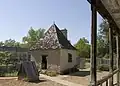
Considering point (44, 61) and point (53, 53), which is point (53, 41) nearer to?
point (53, 53)

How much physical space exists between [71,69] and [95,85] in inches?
772

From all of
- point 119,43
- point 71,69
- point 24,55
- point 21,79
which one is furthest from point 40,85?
point 24,55

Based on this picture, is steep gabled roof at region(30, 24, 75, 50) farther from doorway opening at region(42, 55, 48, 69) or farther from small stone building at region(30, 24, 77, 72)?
doorway opening at region(42, 55, 48, 69)

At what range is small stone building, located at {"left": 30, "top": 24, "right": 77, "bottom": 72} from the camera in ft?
71.4

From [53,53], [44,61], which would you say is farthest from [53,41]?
[44,61]

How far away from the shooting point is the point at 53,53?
2195cm

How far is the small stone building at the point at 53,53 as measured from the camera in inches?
857

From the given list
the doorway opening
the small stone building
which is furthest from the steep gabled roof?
the doorway opening

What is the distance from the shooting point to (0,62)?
2553 centimetres

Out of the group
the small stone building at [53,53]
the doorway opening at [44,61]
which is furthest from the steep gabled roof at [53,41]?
the doorway opening at [44,61]

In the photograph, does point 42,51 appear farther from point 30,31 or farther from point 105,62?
point 30,31

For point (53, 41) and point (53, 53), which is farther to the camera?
point (53, 41)

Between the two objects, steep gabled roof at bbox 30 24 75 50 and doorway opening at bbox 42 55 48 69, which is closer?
steep gabled roof at bbox 30 24 75 50

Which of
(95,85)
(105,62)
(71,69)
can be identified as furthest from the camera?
(105,62)
